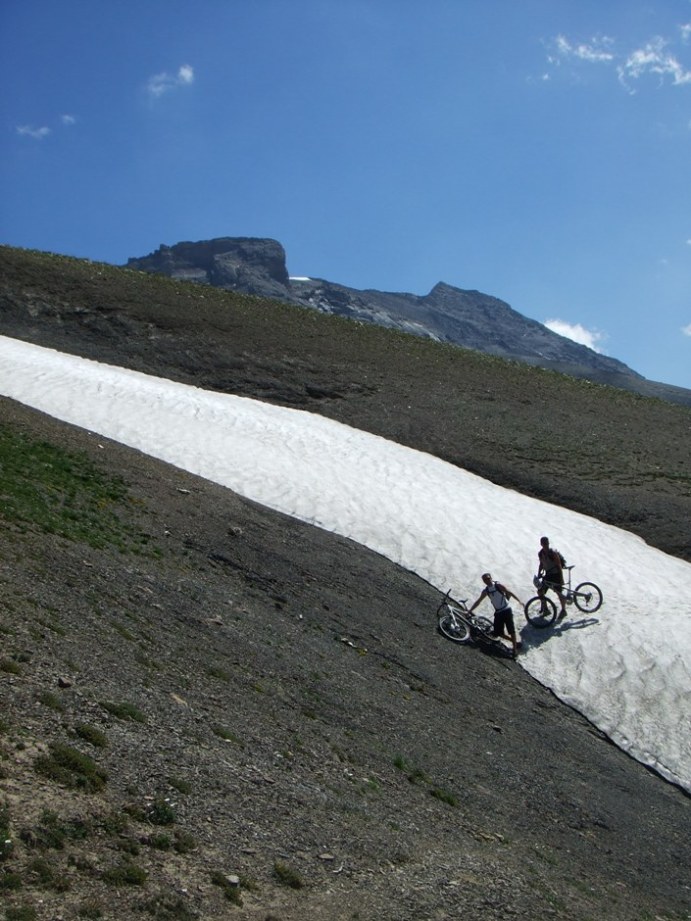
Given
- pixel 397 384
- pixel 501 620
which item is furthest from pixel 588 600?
pixel 397 384

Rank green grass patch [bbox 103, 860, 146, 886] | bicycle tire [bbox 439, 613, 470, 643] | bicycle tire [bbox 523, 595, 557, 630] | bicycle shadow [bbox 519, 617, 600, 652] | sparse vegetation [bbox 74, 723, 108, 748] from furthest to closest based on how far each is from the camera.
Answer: bicycle tire [bbox 523, 595, 557, 630]
bicycle shadow [bbox 519, 617, 600, 652]
bicycle tire [bbox 439, 613, 470, 643]
sparse vegetation [bbox 74, 723, 108, 748]
green grass patch [bbox 103, 860, 146, 886]

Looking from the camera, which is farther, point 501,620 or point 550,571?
point 550,571

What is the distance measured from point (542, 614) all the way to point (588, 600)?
58.8 inches

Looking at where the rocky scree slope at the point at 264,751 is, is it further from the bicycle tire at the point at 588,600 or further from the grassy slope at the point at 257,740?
the bicycle tire at the point at 588,600

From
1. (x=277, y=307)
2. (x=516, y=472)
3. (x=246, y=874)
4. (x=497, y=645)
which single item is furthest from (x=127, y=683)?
(x=277, y=307)

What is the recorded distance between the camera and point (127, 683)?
424 inches

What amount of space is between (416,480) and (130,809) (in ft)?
68.4

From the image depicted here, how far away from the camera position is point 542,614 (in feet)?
66.8

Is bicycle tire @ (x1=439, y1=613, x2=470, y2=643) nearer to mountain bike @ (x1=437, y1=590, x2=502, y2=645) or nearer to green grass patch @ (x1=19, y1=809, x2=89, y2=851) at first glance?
mountain bike @ (x1=437, y1=590, x2=502, y2=645)

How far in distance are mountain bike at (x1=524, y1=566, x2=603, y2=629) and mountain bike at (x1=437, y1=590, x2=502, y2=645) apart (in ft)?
5.95

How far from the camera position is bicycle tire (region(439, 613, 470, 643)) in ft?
61.4

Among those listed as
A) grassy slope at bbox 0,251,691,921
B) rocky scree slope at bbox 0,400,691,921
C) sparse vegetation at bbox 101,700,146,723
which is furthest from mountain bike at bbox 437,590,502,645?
sparse vegetation at bbox 101,700,146,723

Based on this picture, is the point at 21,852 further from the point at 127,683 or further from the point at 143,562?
the point at 143,562

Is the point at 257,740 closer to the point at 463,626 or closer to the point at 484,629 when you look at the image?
the point at 463,626
